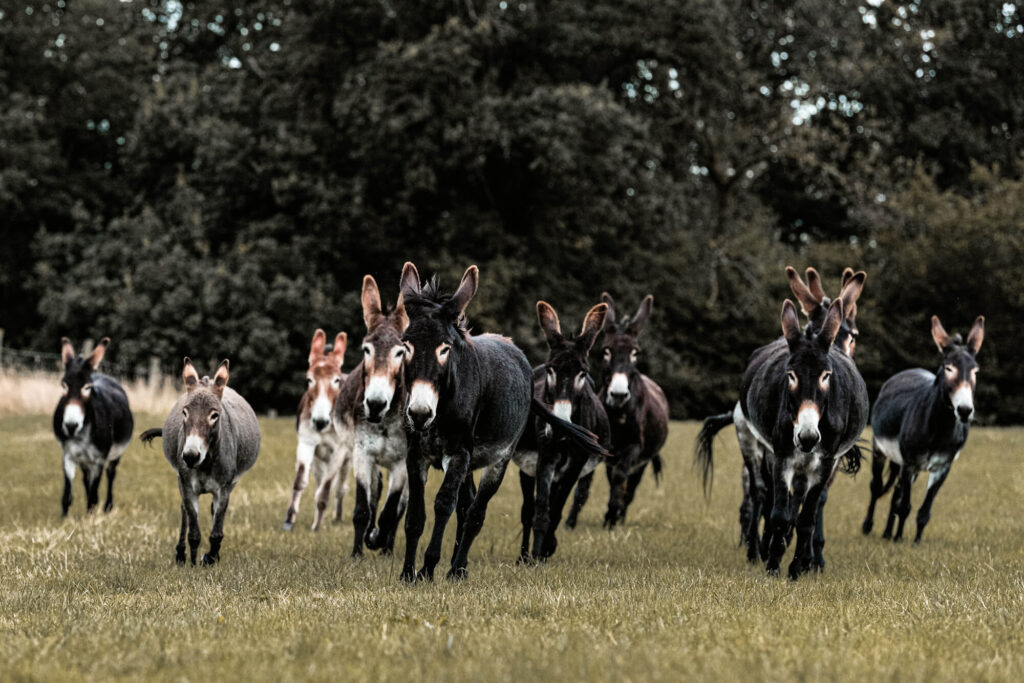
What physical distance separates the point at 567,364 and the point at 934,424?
4.49 m

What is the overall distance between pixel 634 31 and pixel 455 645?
91.5 feet

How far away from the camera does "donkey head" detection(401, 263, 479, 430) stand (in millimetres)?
6734

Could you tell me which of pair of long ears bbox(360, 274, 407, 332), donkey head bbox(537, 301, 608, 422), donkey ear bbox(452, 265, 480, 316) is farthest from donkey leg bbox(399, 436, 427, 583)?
donkey head bbox(537, 301, 608, 422)

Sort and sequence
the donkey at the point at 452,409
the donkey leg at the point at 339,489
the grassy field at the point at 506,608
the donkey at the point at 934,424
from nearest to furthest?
the grassy field at the point at 506,608 < the donkey at the point at 452,409 < the donkey at the point at 934,424 < the donkey leg at the point at 339,489

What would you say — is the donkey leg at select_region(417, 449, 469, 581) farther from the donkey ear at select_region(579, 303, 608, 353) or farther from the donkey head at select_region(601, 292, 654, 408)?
the donkey head at select_region(601, 292, 654, 408)

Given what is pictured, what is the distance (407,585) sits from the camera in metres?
6.98

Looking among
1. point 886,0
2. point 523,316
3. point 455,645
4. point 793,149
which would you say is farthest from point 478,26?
point 455,645

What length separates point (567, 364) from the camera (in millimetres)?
9133

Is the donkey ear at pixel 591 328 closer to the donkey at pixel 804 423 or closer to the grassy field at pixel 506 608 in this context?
the donkey at pixel 804 423

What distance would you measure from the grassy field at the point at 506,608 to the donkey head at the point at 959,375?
1366 millimetres

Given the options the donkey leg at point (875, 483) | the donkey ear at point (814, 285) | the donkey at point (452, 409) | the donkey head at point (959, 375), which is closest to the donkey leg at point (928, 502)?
the donkey head at point (959, 375)

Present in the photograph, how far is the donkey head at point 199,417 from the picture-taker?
27.2 feet

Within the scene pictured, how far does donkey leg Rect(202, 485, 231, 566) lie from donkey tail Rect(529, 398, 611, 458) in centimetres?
273

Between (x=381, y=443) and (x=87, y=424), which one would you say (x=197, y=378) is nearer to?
(x=381, y=443)
